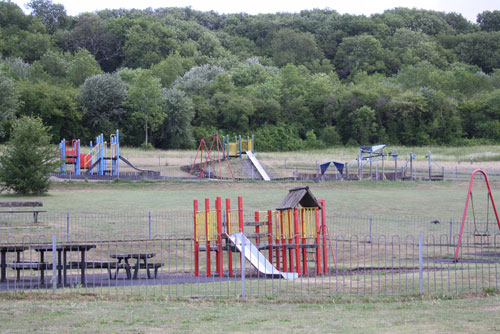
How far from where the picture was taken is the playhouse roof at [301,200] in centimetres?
1823

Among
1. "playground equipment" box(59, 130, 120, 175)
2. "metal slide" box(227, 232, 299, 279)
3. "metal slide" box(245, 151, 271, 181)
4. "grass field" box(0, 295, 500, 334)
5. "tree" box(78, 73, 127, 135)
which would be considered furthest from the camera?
"tree" box(78, 73, 127, 135)

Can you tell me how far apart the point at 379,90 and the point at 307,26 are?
68415 millimetres

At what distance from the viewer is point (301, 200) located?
1897 centimetres

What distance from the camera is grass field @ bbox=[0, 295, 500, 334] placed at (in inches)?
401

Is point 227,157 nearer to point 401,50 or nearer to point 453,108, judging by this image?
point 453,108

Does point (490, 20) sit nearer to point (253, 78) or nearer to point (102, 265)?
point (253, 78)

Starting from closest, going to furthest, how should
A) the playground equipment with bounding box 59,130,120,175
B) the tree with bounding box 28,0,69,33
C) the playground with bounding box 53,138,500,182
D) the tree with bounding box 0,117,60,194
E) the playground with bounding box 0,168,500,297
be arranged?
the playground with bounding box 0,168,500,297 < the tree with bounding box 0,117,60,194 < the playground with bounding box 53,138,500,182 < the playground equipment with bounding box 59,130,120,175 < the tree with bounding box 28,0,69,33

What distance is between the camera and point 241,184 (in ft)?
149

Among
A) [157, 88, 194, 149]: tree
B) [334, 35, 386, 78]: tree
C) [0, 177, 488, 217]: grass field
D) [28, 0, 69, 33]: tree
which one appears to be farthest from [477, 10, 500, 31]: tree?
[0, 177, 488, 217]: grass field

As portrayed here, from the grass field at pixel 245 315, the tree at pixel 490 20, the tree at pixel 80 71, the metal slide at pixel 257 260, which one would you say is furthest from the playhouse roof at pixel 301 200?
the tree at pixel 490 20

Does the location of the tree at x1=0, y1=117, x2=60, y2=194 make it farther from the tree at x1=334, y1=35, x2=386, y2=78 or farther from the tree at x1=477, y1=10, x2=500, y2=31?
the tree at x1=477, y1=10, x2=500, y2=31

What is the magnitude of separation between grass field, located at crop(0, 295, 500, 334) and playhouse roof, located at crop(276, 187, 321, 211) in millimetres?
5539

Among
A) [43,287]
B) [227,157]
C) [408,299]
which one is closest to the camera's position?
[408,299]

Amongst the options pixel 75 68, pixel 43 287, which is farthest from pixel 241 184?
pixel 75 68
